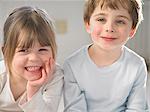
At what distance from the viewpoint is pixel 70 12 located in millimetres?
1783

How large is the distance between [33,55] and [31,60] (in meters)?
0.01

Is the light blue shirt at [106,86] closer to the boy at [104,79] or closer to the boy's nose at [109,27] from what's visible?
the boy at [104,79]

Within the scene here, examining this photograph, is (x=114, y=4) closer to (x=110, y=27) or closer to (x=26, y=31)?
(x=110, y=27)

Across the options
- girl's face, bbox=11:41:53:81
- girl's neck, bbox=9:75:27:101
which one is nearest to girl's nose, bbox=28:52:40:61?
girl's face, bbox=11:41:53:81

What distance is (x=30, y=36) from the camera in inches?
34.5

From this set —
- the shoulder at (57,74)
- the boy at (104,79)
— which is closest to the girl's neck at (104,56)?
the boy at (104,79)

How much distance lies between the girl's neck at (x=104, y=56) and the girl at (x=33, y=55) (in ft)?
0.46

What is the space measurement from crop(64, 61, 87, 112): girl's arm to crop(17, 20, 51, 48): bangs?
153 mm

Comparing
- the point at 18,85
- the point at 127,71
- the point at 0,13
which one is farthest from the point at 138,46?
the point at 18,85

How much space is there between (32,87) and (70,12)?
957mm

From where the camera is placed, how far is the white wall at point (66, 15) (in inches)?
68.3

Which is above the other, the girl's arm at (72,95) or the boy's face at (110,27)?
the boy's face at (110,27)

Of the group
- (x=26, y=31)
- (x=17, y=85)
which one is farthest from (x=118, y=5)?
(x=17, y=85)

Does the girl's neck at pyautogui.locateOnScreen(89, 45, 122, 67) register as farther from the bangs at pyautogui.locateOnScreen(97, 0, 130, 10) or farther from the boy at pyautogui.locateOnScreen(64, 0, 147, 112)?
the bangs at pyautogui.locateOnScreen(97, 0, 130, 10)
